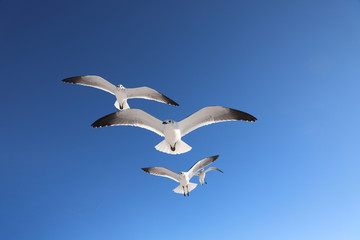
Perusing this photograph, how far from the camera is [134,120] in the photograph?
26.8 ft

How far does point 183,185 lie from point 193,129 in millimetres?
5166

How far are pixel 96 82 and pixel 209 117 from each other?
4903mm

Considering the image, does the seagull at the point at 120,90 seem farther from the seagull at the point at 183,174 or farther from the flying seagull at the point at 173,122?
the seagull at the point at 183,174

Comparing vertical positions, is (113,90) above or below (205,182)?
above

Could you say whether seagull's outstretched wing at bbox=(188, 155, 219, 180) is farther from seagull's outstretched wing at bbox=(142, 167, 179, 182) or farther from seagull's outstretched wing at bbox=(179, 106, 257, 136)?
seagull's outstretched wing at bbox=(179, 106, 257, 136)

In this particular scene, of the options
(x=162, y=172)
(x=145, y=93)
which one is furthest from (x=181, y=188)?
(x=145, y=93)

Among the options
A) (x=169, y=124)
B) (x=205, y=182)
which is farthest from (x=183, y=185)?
(x=169, y=124)

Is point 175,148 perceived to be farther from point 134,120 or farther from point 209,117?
point 134,120

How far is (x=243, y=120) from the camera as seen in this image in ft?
23.9

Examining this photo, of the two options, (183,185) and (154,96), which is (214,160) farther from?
(154,96)

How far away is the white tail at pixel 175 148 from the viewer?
309 inches

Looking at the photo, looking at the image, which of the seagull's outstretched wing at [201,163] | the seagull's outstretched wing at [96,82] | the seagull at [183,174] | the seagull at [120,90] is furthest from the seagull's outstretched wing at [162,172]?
the seagull's outstretched wing at [96,82]

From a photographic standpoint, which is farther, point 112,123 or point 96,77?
point 96,77

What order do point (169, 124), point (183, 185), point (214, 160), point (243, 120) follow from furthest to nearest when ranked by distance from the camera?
point (183, 185) < point (214, 160) < point (169, 124) < point (243, 120)
